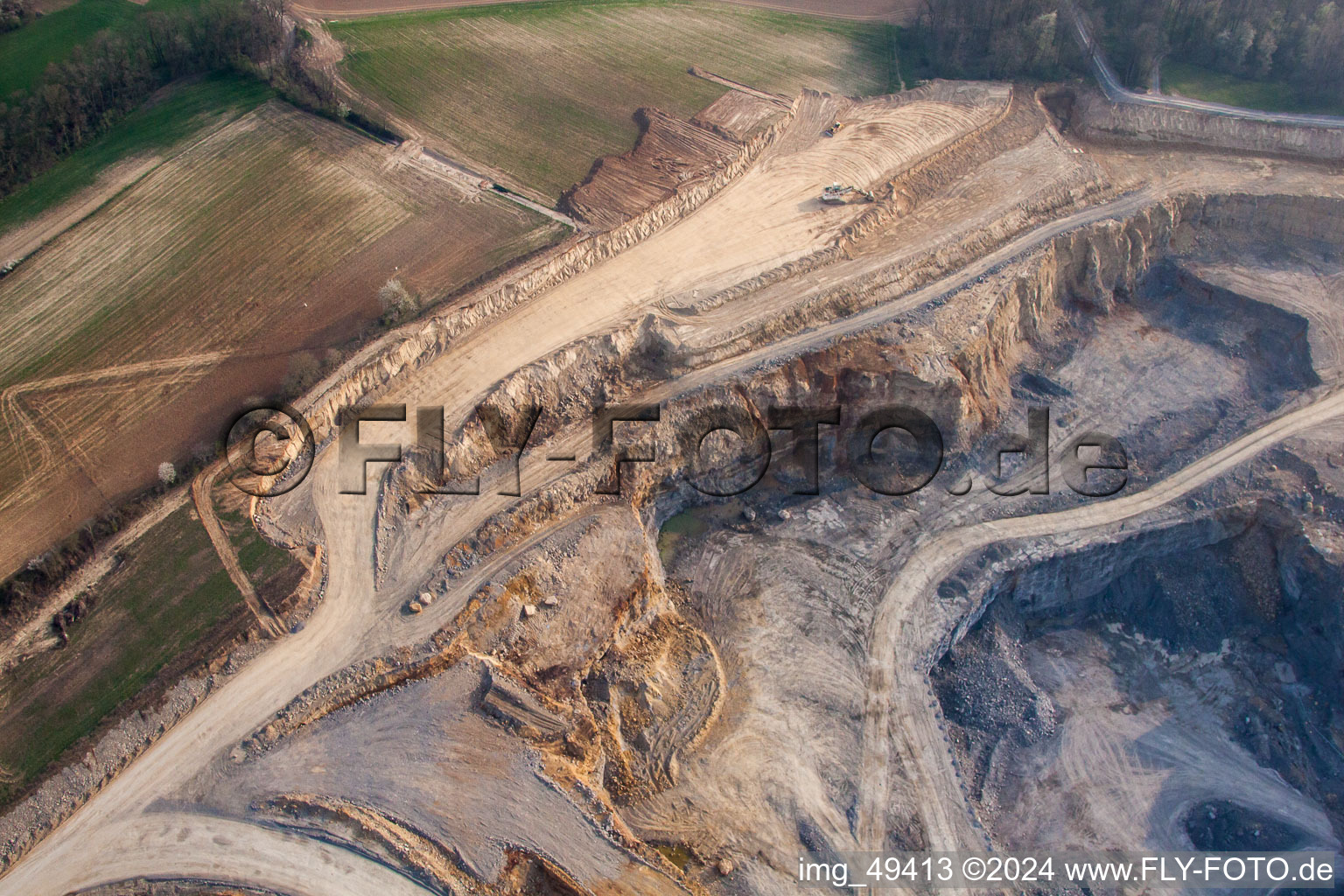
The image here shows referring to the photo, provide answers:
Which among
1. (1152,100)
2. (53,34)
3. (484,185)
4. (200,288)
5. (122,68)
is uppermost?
(53,34)

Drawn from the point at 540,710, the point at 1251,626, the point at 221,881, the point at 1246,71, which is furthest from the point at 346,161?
the point at 1246,71

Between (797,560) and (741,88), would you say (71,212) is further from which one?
(797,560)

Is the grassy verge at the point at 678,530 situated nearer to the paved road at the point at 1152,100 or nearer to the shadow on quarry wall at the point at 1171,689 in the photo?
the shadow on quarry wall at the point at 1171,689

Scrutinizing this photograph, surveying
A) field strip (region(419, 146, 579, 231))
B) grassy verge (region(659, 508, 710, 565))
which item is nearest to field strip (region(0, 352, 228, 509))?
field strip (region(419, 146, 579, 231))

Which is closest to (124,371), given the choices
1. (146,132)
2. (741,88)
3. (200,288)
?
(200,288)

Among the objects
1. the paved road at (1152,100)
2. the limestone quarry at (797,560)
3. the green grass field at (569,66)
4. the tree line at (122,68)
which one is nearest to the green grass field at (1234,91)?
the paved road at (1152,100)
